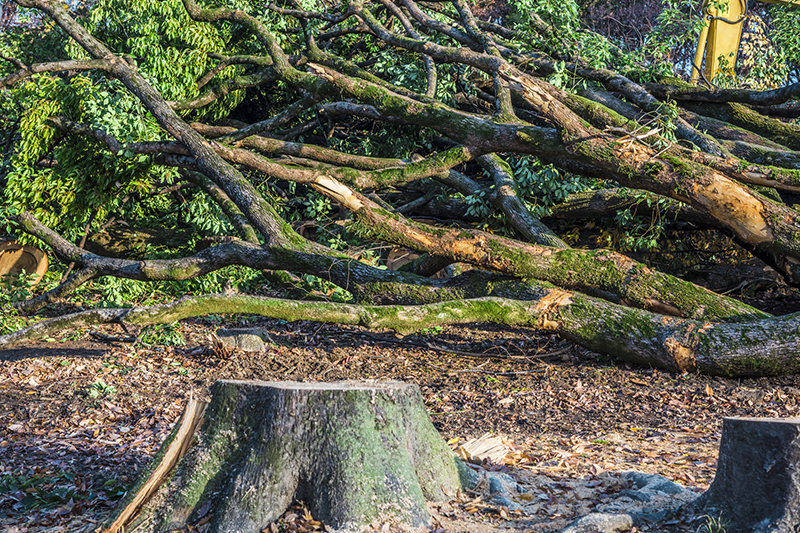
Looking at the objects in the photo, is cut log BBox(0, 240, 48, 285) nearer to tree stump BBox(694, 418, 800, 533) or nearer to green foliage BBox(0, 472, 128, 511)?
green foliage BBox(0, 472, 128, 511)

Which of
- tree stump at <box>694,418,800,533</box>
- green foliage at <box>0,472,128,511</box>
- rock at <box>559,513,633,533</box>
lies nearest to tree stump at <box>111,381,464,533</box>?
rock at <box>559,513,633,533</box>

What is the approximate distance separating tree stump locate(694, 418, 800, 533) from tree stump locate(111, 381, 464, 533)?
1.18 meters

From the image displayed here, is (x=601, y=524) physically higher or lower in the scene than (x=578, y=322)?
lower

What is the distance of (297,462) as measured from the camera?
8.61 ft

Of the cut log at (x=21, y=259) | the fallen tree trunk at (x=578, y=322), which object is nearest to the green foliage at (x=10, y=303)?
the cut log at (x=21, y=259)

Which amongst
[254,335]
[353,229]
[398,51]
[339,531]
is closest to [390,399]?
[339,531]

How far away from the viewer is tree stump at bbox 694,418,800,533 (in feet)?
7.23

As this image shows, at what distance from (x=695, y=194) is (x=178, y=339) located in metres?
5.41

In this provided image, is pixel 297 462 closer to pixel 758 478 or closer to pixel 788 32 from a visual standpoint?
pixel 758 478

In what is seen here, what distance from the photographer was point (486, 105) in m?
9.73

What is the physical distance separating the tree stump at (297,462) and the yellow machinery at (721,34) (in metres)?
9.20

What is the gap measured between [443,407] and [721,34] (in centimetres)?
844

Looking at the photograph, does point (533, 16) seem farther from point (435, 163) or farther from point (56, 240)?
point (56, 240)

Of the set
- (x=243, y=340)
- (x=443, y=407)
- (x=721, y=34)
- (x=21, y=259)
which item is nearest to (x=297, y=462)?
(x=443, y=407)
